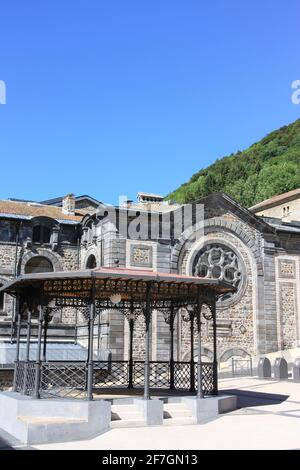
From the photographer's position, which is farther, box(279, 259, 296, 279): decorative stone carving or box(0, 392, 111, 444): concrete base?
box(279, 259, 296, 279): decorative stone carving

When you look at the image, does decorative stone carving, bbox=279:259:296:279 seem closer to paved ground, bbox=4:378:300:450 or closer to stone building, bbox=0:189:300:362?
stone building, bbox=0:189:300:362

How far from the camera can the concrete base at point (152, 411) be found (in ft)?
37.3

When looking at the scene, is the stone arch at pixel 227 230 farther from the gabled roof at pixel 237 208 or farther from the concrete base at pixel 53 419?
the concrete base at pixel 53 419

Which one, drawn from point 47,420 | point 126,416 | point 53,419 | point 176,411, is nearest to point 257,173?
point 176,411

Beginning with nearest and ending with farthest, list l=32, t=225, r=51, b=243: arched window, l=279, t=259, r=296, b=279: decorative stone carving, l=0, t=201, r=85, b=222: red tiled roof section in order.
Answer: l=32, t=225, r=51, b=243: arched window
l=0, t=201, r=85, b=222: red tiled roof section
l=279, t=259, r=296, b=279: decorative stone carving

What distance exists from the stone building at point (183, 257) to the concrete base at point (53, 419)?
12.8 metres

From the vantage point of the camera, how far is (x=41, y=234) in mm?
27484

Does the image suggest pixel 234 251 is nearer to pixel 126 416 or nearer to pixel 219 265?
pixel 219 265

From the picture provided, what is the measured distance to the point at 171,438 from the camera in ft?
32.0

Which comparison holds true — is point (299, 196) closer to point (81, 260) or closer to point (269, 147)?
point (81, 260)

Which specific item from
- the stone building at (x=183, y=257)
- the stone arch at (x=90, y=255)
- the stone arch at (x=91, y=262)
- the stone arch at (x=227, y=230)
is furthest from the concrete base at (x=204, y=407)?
the stone arch at (x=91, y=262)

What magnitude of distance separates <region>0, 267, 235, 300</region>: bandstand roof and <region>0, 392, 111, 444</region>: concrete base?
8.32ft

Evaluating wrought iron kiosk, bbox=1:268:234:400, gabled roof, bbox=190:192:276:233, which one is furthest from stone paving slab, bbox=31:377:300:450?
gabled roof, bbox=190:192:276:233

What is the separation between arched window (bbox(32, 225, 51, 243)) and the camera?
89.6 ft
